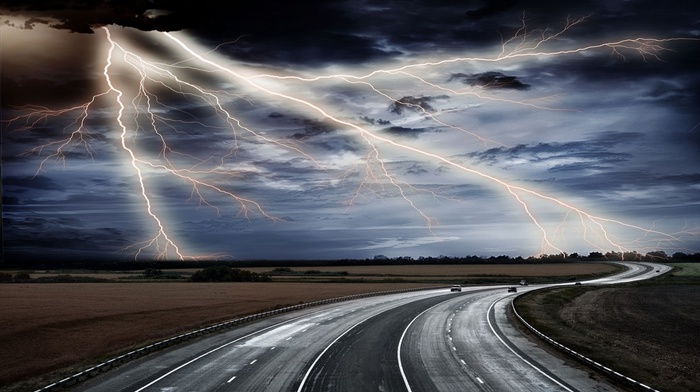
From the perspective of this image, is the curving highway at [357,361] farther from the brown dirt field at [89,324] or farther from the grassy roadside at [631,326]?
the brown dirt field at [89,324]

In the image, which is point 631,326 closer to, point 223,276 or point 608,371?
point 608,371

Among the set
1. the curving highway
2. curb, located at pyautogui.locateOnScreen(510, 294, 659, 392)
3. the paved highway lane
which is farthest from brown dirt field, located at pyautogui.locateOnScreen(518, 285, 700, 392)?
the paved highway lane

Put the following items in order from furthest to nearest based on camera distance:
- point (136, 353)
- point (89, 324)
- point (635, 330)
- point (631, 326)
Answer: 1. point (631, 326)
2. point (89, 324)
3. point (635, 330)
4. point (136, 353)

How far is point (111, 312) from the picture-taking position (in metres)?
55.5

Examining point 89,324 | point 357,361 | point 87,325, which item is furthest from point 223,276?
point 357,361

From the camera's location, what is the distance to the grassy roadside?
2803cm

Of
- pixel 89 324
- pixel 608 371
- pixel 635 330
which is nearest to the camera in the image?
pixel 608 371

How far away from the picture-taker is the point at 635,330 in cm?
4478

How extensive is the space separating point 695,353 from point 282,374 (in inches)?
979

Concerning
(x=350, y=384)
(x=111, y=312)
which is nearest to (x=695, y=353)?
(x=350, y=384)

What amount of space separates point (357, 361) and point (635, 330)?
26.8 metres

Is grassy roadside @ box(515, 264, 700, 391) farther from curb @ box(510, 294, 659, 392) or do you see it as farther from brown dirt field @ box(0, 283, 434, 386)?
brown dirt field @ box(0, 283, 434, 386)

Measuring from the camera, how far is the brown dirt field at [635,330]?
27.6 meters

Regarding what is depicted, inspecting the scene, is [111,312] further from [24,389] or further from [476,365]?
[476,365]
